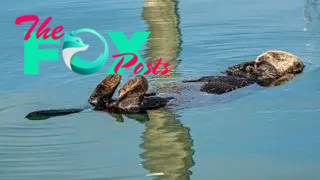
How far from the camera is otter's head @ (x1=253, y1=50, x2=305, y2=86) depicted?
6.68 metres

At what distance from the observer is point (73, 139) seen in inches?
209

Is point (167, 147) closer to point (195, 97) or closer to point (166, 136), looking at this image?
point (166, 136)

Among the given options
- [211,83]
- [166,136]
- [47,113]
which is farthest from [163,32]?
[166,136]

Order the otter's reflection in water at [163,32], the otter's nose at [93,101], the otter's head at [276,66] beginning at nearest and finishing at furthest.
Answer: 1. the otter's nose at [93,101]
2. the otter's head at [276,66]
3. the otter's reflection in water at [163,32]

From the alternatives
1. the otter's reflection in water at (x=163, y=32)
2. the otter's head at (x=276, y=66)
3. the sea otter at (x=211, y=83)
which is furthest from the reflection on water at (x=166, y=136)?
the otter's head at (x=276, y=66)

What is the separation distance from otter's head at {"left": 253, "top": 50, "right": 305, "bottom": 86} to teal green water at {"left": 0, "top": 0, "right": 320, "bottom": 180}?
0.13 m

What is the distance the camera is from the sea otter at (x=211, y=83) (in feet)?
18.3

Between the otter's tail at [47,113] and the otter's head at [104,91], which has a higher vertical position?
the otter's head at [104,91]

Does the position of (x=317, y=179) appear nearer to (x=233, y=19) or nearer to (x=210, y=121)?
(x=210, y=121)

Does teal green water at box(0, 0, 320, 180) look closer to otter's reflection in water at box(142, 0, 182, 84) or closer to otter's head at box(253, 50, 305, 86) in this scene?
otter's reflection in water at box(142, 0, 182, 84)

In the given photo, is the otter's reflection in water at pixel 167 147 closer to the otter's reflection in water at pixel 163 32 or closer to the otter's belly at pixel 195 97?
the otter's belly at pixel 195 97

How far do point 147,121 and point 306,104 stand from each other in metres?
1.18

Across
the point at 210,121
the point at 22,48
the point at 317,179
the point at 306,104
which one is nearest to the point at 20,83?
the point at 22,48

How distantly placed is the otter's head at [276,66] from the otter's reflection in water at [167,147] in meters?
1.31
